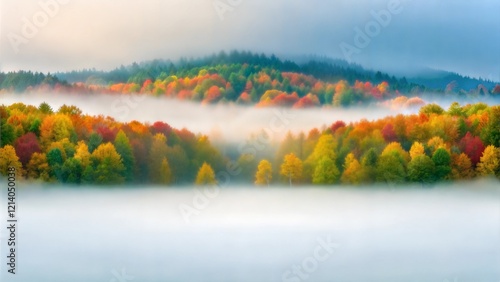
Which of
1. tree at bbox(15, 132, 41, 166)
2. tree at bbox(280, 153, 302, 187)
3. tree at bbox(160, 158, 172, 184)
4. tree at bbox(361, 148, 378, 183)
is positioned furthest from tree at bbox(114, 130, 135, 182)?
tree at bbox(361, 148, 378, 183)

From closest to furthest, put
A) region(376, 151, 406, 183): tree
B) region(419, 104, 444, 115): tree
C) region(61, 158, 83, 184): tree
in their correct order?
region(61, 158, 83, 184): tree < region(376, 151, 406, 183): tree < region(419, 104, 444, 115): tree

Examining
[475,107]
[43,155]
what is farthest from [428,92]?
[43,155]

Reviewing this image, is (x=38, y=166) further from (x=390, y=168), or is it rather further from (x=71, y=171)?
(x=390, y=168)

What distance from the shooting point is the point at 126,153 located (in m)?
7.89

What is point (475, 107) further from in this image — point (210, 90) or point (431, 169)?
point (210, 90)

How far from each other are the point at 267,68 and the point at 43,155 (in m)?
2.18

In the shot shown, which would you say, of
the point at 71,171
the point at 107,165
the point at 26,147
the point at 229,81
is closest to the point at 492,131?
the point at 229,81

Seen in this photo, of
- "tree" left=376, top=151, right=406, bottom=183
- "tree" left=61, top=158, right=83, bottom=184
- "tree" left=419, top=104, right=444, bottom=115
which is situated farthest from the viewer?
"tree" left=419, top=104, right=444, bottom=115

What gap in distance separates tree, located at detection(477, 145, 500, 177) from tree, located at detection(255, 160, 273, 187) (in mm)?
1932

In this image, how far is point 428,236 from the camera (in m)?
7.90

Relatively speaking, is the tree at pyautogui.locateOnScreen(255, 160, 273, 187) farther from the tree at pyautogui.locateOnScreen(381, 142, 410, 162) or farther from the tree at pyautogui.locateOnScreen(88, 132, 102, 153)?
the tree at pyautogui.locateOnScreen(88, 132, 102, 153)

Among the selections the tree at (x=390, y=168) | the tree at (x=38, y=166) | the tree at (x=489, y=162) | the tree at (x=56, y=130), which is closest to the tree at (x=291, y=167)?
the tree at (x=390, y=168)

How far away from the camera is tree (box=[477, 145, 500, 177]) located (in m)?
7.96

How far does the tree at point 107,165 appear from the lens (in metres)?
7.84
